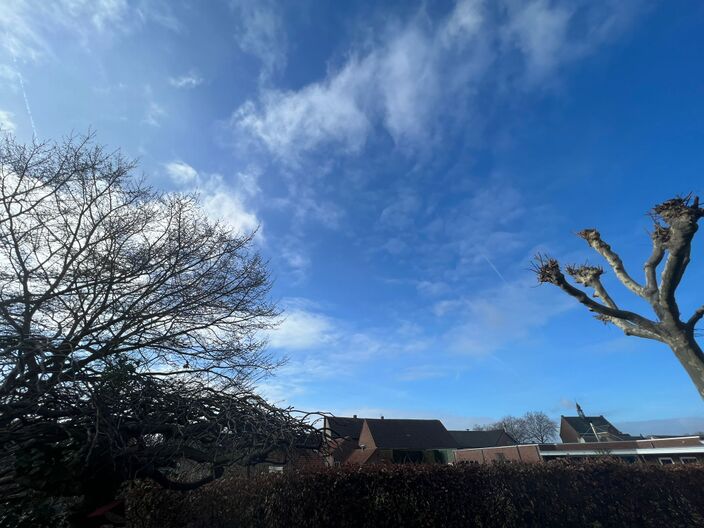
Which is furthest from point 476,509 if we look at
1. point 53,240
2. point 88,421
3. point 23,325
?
point 53,240

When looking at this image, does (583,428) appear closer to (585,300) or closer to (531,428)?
(531,428)

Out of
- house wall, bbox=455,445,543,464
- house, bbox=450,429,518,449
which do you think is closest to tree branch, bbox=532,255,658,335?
house wall, bbox=455,445,543,464

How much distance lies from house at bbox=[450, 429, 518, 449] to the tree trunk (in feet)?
174

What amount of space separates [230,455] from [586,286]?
744 centimetres

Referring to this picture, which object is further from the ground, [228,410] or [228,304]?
[228,304]

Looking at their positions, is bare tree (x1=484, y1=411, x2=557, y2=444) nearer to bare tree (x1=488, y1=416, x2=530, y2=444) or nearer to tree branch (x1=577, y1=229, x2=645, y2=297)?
bare tree (x1=488, y1=416, x2=530, y2=444)

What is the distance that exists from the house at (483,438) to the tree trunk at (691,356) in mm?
53129

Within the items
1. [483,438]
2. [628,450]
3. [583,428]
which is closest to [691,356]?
[628,450]

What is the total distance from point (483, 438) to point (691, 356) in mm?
57230

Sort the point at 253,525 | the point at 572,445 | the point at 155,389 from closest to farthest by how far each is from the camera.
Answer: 1. the point at 155,389
2. the point at 253,525
3. the point at 572,445

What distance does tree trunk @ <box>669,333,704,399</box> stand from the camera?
5.25 metres

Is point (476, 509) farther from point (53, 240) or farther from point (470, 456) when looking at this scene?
point (470, 456)

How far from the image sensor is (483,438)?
5466cm

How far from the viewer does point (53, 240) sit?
6895 mm
